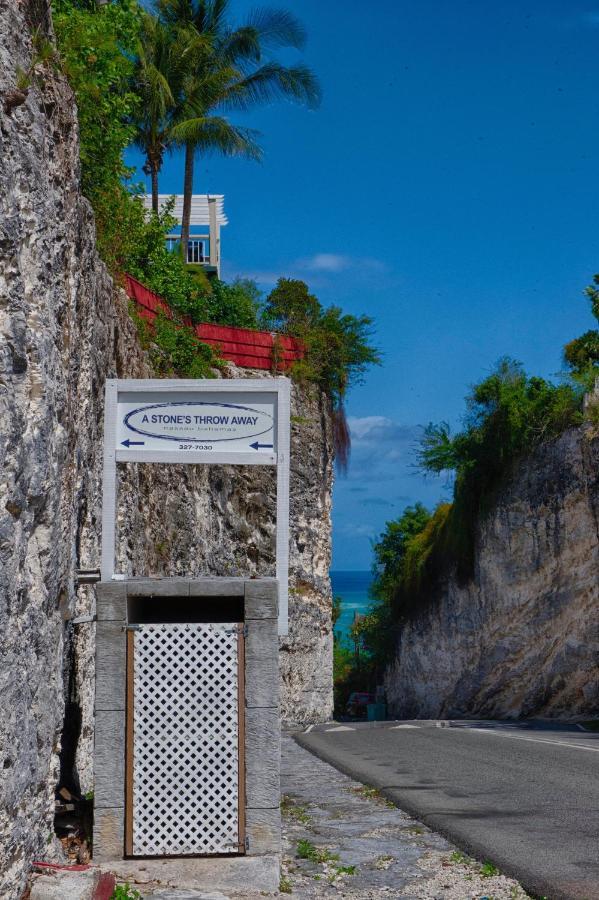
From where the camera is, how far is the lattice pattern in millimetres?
6621

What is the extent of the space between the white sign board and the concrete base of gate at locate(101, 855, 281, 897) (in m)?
2.80

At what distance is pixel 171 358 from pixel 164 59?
11.1m

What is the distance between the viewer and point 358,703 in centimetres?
4769

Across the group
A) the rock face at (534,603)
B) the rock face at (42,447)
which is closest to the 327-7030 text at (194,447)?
the rock face at (42,447)

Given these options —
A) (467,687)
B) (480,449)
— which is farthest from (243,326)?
(467,687)

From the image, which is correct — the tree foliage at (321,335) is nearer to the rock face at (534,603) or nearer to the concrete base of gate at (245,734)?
the rock face at (534,603)

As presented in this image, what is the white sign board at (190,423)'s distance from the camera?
287 inches

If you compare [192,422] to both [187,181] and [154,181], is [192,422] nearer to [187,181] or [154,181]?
[154,181]

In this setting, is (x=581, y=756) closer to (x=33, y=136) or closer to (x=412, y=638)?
(x=33, y=136)

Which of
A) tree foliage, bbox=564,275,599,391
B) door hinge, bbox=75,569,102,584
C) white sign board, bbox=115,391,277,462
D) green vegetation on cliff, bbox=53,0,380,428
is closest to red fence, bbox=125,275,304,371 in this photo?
green vegetation on cliff, bbox=53,0,380,428

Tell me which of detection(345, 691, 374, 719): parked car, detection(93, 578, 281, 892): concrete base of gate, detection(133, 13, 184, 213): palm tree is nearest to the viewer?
detection(93, 578, 281, 892): concrete base of gate

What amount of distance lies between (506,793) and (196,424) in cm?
540

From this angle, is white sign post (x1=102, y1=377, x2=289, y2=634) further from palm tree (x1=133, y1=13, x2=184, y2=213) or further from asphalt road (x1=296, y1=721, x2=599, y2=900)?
palm tree (x1=133, y1=13, x2=184, y2=213)

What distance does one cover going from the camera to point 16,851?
218 inches
